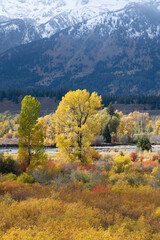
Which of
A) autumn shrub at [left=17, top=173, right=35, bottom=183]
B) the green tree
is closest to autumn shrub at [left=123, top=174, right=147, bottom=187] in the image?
autumn shrub at [left=17, top=173, right=35, bottom=183]

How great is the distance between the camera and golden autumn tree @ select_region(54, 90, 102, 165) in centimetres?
2983

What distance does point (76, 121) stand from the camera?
3061cm

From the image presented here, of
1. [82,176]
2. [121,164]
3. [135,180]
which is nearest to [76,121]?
[121,164]

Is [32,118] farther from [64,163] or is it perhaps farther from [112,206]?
[112,206]

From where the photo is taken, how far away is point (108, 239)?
10.8 meters

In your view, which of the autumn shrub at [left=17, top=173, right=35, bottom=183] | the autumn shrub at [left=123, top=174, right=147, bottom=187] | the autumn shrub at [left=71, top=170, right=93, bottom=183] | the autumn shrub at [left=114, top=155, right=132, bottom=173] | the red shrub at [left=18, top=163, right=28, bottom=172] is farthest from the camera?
the autumn shrub at [left=114, top=155, right=132, bottom=173]

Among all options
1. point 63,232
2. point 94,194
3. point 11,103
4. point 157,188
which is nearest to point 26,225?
point 63,232

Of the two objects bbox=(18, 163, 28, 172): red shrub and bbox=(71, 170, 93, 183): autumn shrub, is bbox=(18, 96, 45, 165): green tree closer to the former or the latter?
bbox=(18, 163, 28, 172): red shrub

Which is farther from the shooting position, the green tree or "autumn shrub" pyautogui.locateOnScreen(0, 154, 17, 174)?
the green tree

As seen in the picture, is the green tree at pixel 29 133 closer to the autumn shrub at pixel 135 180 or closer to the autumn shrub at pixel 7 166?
the autumn shrub at pixel 7 166

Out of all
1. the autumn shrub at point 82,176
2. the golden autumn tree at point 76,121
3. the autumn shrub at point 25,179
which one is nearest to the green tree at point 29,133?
the golden autumn tree at point 76,121

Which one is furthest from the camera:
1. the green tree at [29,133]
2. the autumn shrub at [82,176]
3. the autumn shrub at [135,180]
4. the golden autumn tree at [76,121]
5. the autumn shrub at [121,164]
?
the autumn shrub at [121,164]

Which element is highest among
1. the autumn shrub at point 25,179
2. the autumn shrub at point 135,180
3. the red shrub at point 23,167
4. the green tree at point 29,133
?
the green tree at point 29,133

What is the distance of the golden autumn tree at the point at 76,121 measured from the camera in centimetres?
2983
